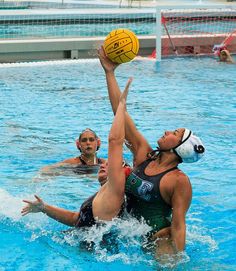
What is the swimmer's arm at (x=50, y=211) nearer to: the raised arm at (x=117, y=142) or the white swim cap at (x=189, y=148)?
the raised arm at (x=117, y=142)

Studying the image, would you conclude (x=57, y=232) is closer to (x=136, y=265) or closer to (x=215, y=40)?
(x=136, y=265)

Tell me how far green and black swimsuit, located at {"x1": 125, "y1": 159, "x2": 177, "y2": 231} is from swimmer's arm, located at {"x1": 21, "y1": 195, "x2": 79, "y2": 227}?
1.74 feet

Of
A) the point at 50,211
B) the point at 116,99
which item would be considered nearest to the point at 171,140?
the point at 116,99

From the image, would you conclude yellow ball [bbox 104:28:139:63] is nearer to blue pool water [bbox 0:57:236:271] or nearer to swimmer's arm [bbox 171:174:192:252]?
swimmer's arm [bbox 171:174:192:252]

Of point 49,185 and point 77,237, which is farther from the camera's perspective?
point 49,185

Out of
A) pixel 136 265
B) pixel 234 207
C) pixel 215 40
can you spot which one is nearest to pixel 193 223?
pixel 234 207

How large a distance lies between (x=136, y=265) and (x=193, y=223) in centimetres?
129

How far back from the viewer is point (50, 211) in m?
5.60

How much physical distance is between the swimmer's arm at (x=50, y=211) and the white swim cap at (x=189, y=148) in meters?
1.06

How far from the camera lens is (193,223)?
6594 mm

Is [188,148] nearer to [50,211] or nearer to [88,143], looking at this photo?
[50,211]

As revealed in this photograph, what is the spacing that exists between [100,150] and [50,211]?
12.8ft

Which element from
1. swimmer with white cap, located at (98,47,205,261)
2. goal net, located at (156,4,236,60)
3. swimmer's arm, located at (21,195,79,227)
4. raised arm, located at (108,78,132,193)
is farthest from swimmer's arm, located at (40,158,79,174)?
goal net, located at (156,4,236,60)

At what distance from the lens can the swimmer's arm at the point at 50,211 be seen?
18.3 feet
